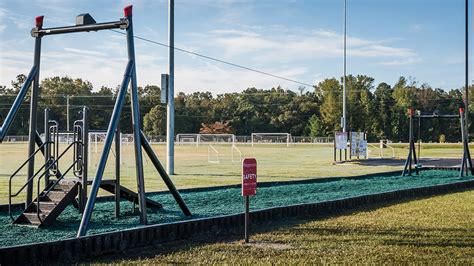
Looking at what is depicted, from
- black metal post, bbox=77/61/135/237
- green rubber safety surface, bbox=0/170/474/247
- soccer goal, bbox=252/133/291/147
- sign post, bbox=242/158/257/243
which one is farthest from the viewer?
soccer goal, bbox=252/133/291/147

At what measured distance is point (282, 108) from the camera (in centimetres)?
9325

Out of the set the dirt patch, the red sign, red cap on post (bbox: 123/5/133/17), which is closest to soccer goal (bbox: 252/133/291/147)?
red cap on post (bbox: 123/5/133/17)

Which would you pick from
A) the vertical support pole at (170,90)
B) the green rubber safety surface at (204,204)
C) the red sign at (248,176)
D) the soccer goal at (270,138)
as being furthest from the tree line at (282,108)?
the red sign at (248,176)

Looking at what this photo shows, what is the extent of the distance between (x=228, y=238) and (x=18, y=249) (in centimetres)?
328

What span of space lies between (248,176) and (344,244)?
5.30ft

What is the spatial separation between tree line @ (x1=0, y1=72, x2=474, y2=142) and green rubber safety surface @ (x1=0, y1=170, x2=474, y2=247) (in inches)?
2460

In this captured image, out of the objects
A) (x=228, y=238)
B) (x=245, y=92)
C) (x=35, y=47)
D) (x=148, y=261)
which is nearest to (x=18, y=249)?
(x=148, y=261)

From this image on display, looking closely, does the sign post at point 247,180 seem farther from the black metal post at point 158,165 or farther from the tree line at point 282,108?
the tree line at point 282,108

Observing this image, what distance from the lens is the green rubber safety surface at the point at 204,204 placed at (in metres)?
9.42

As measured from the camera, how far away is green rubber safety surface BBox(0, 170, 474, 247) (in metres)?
9.42

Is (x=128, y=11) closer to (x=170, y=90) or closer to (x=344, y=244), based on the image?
(x=344, y=244)

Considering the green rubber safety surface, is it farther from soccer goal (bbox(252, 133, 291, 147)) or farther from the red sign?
soccer goal (bbox(252, 133, 291, 147))

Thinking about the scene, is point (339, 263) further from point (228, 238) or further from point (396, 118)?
point (396, 118)

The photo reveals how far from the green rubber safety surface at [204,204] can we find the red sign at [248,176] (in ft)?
6.71
